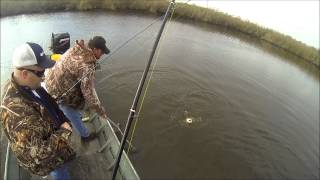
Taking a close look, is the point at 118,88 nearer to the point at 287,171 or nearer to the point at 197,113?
the point at 197,113

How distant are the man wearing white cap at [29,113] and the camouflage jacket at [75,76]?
4.00ft

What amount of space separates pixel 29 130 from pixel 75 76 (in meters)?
1.81

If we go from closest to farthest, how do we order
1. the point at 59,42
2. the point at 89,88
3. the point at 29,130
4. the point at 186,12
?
the point at 29,130 < the point at 89,88 < the point at 59,42 < the point at 186,12

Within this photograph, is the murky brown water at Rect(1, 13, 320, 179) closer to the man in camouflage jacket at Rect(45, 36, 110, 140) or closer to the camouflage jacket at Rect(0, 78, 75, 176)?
the man in camouflage jacket at Rect(45, 36, 110, 140)

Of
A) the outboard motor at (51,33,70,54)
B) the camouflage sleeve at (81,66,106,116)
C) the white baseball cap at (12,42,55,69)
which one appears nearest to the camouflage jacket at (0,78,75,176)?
the white baseball cap at (12,42,55,69)

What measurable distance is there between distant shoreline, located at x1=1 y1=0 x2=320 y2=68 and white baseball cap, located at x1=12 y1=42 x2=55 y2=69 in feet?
40.0

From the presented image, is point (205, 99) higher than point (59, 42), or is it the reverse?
point (59, 42)

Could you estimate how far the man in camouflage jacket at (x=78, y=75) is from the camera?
14.7 ft

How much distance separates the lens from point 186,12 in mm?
→ 17094

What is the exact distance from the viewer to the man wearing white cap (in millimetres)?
2871

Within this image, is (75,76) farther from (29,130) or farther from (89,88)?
(29,130)

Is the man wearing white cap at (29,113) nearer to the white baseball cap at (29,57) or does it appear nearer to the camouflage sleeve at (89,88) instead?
the white baseball cap at (29,57)

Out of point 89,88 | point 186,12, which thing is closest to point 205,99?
point 89,88

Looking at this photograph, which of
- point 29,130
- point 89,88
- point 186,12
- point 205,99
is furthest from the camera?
point 186,12
